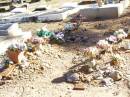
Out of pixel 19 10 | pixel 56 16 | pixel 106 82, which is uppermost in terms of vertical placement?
pixel 106 82

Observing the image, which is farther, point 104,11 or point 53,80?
point 104,11

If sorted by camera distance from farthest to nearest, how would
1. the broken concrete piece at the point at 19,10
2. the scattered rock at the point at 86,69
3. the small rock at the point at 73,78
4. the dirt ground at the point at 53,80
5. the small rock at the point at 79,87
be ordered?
the broken concrete piece at the point at 19,10, the scattered rock at the point at 86,69, the small rock at the point at 73,78, the small rock at the point at 79,87, the dirt ground at the point at 53,80

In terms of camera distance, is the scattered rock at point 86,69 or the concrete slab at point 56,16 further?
the concrete slab at point 56,16

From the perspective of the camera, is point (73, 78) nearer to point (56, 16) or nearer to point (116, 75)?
point (116, 75)

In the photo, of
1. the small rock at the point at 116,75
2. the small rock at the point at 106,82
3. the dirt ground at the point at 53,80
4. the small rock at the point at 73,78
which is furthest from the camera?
the small rock at the point at 73,78

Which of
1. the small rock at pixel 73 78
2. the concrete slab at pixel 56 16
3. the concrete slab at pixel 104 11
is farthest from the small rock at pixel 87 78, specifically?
the concrete slab at pixel 56 16

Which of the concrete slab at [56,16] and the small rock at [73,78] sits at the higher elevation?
the small rock at [73,78]

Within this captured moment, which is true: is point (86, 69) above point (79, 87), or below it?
above

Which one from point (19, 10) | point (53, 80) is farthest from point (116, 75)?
point (19, 10)

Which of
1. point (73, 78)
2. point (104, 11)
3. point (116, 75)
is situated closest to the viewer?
point (116, 75)

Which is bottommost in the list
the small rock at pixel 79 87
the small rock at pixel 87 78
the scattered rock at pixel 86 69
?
the small rock at pixel 79 87

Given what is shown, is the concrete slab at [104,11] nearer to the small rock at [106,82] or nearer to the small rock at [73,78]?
the small rock at [73,78]

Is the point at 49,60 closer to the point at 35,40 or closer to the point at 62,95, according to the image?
the point at 35,40

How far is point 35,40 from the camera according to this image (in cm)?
1312
